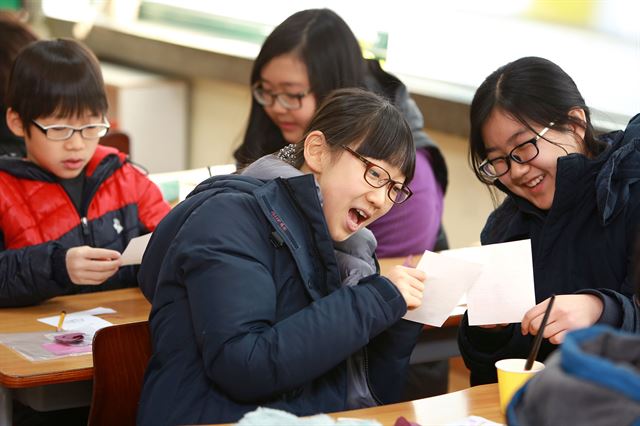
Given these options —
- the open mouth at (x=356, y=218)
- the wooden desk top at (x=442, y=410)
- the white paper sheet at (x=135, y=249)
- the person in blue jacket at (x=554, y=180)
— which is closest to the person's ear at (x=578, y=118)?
the person in blue jacket at (x=554, y=180)

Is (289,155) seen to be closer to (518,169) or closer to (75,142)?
(518,169)

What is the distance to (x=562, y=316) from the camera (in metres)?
2.11

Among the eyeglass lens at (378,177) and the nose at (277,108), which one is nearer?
the eyeglass lens at (378,177)

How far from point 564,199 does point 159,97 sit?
4237mm

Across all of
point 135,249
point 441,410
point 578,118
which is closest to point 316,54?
point 135,249

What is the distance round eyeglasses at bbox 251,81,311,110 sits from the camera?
3.47 metres

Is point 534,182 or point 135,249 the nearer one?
point 534,182

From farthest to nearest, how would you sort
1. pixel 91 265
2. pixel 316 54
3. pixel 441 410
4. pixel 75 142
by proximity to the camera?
pixel 316 54 → pixel 75 142 → pixel 91 265 → pixel 441 410

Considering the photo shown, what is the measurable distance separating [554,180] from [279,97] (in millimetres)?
1251

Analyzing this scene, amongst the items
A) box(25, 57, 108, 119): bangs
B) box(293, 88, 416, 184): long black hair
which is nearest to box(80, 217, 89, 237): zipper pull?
box(25, 57, 108, 119): bangs

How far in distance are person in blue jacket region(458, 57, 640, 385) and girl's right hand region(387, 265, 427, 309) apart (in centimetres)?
37

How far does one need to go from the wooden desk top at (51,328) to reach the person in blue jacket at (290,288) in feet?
0.92

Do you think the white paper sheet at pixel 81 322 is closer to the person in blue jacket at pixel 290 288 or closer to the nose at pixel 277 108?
the person in blue jacket at pixel 290 288

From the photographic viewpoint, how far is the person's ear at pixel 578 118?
2.49 metres
